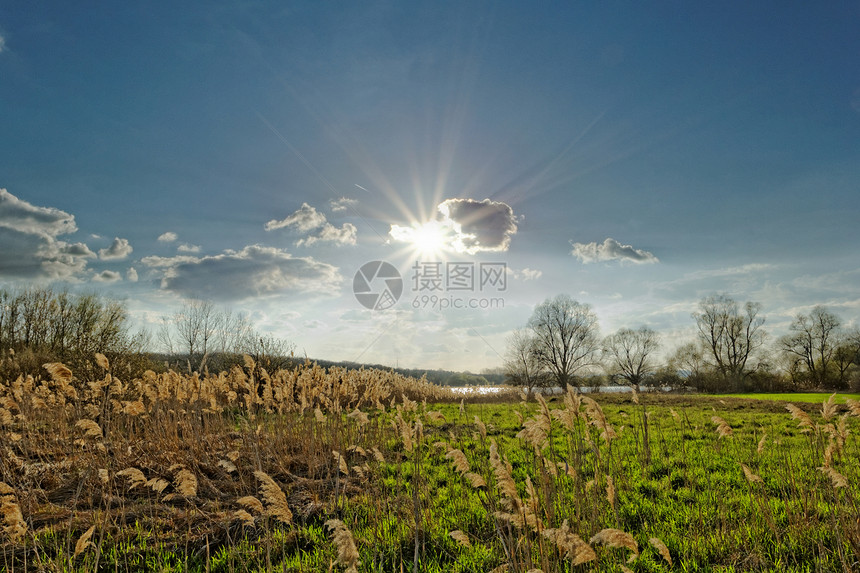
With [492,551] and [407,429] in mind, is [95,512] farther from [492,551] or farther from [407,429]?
[492,551]

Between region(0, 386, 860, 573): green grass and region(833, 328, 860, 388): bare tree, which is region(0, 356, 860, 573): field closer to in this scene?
region(0, 386, 860, 573): green grass

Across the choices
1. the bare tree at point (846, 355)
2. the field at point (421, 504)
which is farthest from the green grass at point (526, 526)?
the bare tree at point (846, 355)

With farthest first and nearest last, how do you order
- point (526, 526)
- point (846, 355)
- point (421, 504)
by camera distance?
point (846, 355) < point (421, 504) < point (526, 526)

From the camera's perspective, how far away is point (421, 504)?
579 centimetres

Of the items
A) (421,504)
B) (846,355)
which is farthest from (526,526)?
(846,355)

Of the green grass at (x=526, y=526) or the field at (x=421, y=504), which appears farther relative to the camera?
the green grass at (x=526, y=526)

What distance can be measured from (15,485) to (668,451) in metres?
10.9

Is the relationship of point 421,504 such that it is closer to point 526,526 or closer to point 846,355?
point 526,526

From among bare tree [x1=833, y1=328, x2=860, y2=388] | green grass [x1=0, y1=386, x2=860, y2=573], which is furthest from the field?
bare tree [x1=833, y1=328, x2=860, y2=388]

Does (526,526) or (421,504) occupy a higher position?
(526,526)

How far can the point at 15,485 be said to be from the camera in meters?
6.74

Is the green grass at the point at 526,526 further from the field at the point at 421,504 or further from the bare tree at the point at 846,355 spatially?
the bare tree at the point at 846,355

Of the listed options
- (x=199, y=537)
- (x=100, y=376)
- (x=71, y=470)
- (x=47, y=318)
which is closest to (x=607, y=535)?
(x=199, y=537)

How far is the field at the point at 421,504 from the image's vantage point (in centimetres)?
364
